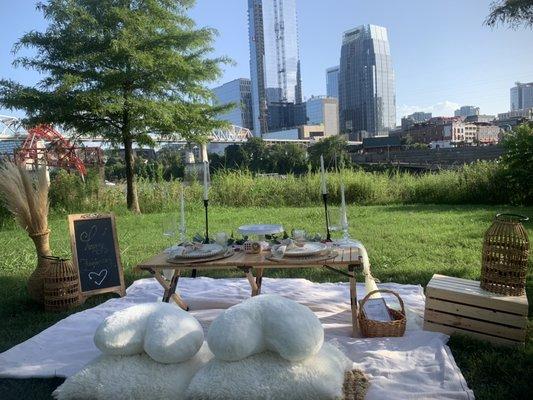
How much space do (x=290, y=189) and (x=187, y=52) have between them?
4380mm

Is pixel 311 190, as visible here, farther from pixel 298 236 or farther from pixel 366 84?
pixel 366 84

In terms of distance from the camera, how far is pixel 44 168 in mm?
3930

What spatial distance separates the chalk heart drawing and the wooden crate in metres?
2.93

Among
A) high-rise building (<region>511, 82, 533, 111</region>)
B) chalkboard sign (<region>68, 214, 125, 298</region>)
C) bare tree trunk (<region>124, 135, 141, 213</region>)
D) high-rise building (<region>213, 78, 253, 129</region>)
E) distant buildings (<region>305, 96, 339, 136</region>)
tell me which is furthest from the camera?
high-rise building (<region>511, 82, 533, 111</region>)

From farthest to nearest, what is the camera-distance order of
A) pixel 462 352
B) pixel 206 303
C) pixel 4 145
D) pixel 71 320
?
pixel 4 145 → pixel 206 303 → pixel 71 320 → pixel 462 352

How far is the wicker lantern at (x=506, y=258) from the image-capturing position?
9.13ft

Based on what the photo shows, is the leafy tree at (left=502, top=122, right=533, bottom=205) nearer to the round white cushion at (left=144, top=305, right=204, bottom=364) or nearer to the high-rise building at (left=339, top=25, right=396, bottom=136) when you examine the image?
the round white cushion at (left=144, top=305, right=204, bottom=364)

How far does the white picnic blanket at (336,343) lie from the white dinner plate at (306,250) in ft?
2.02

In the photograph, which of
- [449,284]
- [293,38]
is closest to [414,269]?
[449,284]

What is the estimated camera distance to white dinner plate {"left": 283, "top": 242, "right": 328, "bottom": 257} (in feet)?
9.48

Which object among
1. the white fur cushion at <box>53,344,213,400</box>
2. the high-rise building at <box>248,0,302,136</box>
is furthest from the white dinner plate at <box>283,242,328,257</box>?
the high-rise building at <box>248,0,302,136</box>

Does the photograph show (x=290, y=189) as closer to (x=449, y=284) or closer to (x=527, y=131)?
(x=527, y=131)

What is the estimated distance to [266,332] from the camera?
2.16 metres

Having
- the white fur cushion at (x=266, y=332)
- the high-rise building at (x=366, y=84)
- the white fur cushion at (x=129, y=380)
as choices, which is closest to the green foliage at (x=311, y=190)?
the white fur cushion at (x=129, y=380)
